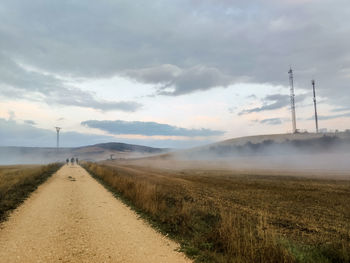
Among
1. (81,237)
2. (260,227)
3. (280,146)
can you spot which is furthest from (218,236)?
(280,146)

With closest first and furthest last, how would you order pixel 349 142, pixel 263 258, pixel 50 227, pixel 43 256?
pixel 263 258, pixel 43 256, pixel 50 227, pixel 349 142

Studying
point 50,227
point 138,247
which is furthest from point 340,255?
point 50,227

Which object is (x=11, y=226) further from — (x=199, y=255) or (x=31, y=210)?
(x=199, y=255)

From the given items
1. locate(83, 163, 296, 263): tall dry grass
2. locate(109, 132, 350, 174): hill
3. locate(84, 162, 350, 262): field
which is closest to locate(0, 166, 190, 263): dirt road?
locate(83, 163, 296, 263): tall dry grass

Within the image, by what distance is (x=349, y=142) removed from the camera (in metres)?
80.3

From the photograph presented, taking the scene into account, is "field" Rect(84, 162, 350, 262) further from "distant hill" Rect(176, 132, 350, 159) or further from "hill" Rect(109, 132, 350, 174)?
"distant hill" Rect(176, 132, 350, 159)

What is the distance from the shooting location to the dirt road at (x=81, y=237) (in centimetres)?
604

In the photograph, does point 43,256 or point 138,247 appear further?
point 138,247

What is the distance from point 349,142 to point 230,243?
9244 cm

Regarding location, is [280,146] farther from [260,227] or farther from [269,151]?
[260,227]

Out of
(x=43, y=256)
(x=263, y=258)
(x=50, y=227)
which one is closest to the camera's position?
(x=263, y=258)

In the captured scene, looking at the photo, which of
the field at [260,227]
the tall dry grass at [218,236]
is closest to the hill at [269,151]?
the field at [260,227]

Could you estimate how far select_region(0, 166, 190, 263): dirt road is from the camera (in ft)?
19.8

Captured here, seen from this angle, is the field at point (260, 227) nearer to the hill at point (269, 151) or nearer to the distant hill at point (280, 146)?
the hill at point (269, 151)
